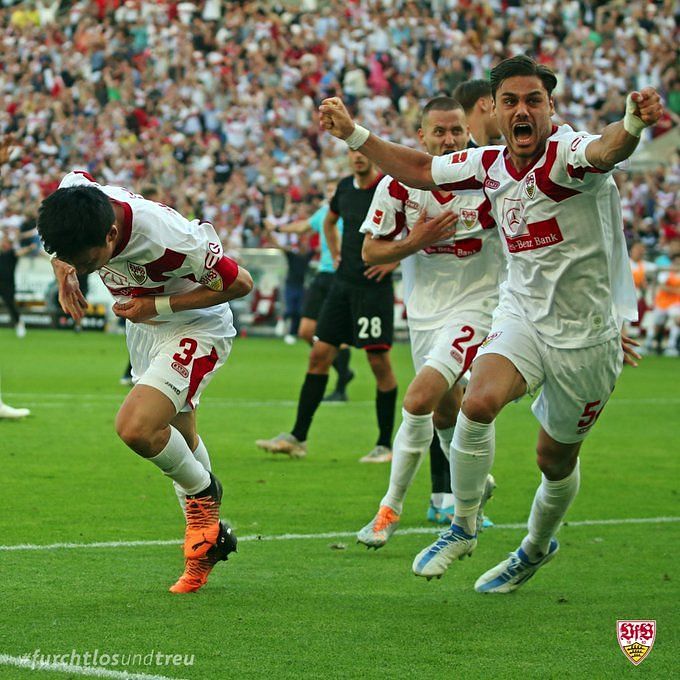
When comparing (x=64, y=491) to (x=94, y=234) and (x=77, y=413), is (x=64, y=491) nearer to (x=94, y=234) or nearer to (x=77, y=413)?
(x=94, y=234)

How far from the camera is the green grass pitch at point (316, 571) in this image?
504 cm

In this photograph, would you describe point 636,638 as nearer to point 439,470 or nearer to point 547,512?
point 547,512

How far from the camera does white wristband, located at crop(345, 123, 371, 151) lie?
6180 mm

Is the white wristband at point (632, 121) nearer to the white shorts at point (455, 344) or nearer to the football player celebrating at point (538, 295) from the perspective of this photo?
the football player celebrating at point (538, 295)

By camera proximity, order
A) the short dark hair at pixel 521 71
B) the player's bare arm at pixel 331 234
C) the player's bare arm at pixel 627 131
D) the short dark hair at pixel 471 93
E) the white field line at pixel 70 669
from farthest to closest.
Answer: the player's bare arm at pixel 331 234, the short dark hair at pixel 471 93, the short dark hair at pixel 521 71, the player's bare arm at pixel 627 131, the white field line at pixel 70 669

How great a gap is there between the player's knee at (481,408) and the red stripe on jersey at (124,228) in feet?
5.46

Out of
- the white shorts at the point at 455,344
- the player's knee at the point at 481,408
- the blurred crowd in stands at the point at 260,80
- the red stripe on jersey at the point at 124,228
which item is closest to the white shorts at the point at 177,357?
the red stripe on jersey at the point at 124,228

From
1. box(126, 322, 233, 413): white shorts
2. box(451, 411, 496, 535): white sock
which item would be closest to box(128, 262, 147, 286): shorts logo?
box(126, 322, 233, 413): white shorts

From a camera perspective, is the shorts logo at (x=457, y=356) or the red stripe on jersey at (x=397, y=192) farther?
the red stripe on jersey at (x=397, y=192)

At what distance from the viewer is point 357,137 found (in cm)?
620

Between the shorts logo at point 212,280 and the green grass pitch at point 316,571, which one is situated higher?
the shorts logo at point 212,280

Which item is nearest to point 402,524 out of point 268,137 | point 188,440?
point 188,440

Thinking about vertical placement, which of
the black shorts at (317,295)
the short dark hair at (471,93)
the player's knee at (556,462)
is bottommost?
the black shorts at (317,295)

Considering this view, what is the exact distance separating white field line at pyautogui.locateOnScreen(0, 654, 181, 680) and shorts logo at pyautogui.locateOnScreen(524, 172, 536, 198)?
2.62 m
